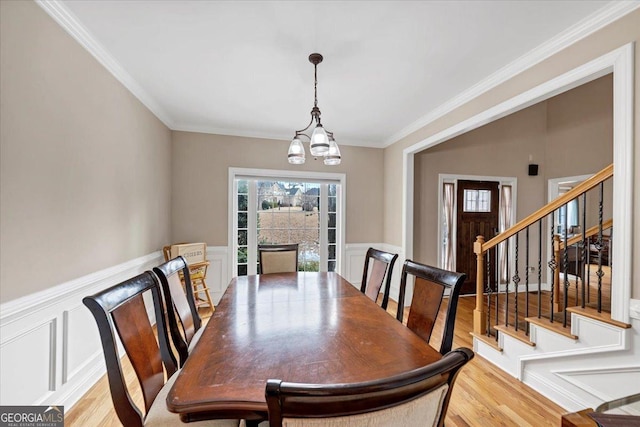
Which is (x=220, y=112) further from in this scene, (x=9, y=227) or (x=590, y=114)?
(x=590, y=114)

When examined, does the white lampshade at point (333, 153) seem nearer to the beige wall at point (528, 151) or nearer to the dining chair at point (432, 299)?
the dining chair at point (432, 299)

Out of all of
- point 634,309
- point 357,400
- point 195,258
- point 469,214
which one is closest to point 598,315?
point 634,309

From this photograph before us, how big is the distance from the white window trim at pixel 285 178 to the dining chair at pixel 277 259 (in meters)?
1.26

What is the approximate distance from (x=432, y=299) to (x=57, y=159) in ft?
7.88

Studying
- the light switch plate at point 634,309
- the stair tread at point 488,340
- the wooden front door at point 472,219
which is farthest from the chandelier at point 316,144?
the wooden front door at point 472,219

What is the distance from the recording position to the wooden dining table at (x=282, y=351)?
91 cm

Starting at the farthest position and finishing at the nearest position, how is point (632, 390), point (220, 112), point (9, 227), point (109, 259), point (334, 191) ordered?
1. point (334, 191)
2. point (220, 112)
3. point (109, 259)
4. point (632, 390)
5. point (9, 227)

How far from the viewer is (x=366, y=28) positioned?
1908mm

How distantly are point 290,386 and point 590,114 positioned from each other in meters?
5.82

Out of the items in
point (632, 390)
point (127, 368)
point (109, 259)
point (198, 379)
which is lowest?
point (127, 368)

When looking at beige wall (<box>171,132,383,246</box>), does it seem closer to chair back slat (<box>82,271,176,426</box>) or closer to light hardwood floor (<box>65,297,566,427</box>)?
light hardwood floor (<box>65,297,566,427</box>)

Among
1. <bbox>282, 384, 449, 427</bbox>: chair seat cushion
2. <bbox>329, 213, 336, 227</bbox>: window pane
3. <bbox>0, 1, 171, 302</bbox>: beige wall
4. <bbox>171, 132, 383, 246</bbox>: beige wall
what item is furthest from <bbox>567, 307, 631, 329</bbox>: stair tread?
<bbox>0, 1, 171, 302</bbox>: beige wall

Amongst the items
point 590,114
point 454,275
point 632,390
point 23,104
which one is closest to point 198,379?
point 454,275

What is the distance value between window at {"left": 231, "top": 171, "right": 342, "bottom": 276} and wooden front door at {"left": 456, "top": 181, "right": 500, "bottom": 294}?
201 centimetres
